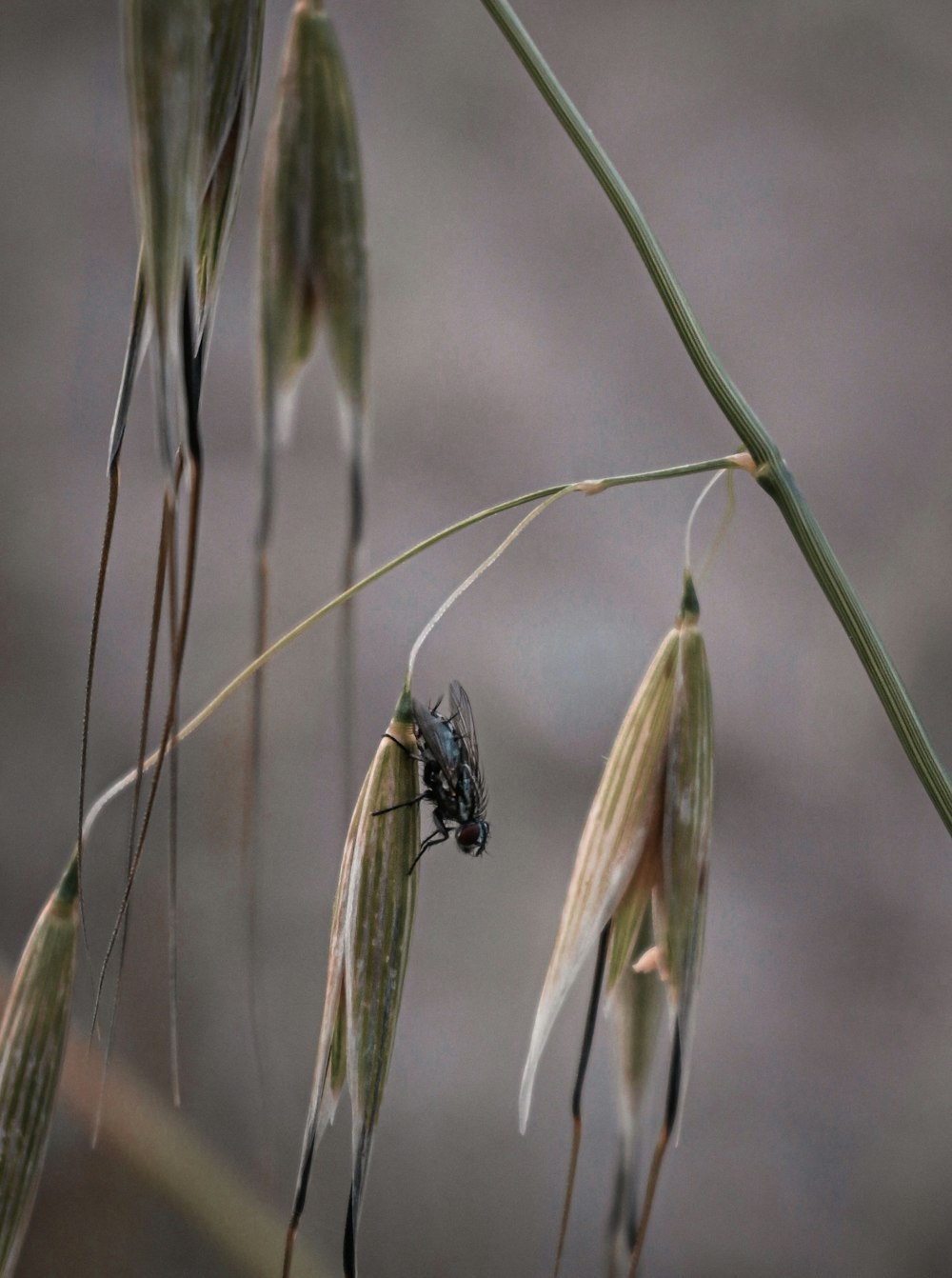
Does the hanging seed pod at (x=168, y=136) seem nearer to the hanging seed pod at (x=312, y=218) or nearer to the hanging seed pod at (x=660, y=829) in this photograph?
the hanging seed pod at (x=312, y=218)

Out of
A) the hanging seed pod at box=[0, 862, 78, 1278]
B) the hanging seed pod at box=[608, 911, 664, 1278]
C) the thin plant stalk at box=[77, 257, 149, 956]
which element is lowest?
the hanging seed pod at box=[608, 911, 664, 1278]

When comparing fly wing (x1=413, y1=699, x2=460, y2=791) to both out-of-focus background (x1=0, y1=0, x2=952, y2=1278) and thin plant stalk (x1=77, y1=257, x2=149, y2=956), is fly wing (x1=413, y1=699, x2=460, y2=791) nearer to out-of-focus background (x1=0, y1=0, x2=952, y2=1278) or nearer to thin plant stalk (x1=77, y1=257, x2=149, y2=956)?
thin plant stalk (x1=77, y1=257, x2=149, y2=956)

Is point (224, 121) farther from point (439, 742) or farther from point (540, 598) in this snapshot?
point (540, 598)

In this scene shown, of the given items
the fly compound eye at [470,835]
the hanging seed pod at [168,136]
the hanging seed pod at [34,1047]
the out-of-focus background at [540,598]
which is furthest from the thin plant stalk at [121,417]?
the out-of-focus background at [540,598]

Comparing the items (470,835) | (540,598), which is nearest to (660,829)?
(470,835)

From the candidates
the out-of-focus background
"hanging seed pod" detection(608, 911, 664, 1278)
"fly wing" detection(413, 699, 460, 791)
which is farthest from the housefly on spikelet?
the out-of-focus background

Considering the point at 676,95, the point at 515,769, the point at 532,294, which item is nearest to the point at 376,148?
the point at 532,294
